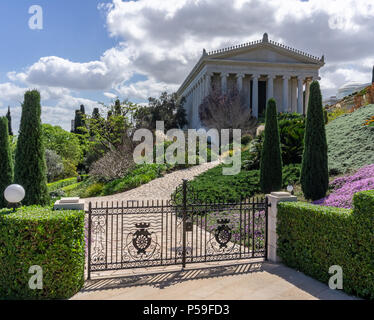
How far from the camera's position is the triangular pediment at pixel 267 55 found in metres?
36.7

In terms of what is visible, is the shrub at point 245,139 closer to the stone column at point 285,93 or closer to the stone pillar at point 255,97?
the stone pillar at point 255,97

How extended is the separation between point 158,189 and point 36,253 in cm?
1117

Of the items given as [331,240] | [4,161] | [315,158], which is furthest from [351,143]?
[4,161]

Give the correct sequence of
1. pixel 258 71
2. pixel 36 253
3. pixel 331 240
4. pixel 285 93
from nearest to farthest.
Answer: pixel 36 253, pixel 331 240, pixel 258 71, pixel 285 93

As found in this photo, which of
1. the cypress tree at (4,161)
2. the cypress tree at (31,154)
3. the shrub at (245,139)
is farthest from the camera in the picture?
the shrub at (245,139)

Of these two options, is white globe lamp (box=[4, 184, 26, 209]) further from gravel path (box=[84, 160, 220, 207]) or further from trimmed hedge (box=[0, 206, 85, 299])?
gravel path (box=[84, 160, 220, 207])

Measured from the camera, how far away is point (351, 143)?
13297 millimetres

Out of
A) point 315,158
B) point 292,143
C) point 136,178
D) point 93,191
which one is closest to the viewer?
point 315,158

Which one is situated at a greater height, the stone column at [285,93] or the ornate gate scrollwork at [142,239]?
the stone column at [285,93]

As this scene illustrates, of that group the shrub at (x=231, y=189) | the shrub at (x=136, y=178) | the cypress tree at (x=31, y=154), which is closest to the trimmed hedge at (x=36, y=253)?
the cypress tree at (x=31, y=154)

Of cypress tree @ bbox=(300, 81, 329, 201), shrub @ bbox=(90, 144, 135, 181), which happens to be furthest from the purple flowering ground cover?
shrub @ bbox=(90, 144, 135, 181)

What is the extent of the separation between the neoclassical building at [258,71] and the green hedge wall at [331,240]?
98.5 ft

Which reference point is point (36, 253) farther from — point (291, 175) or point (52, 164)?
point (52, 164)

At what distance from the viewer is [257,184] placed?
12266mm
